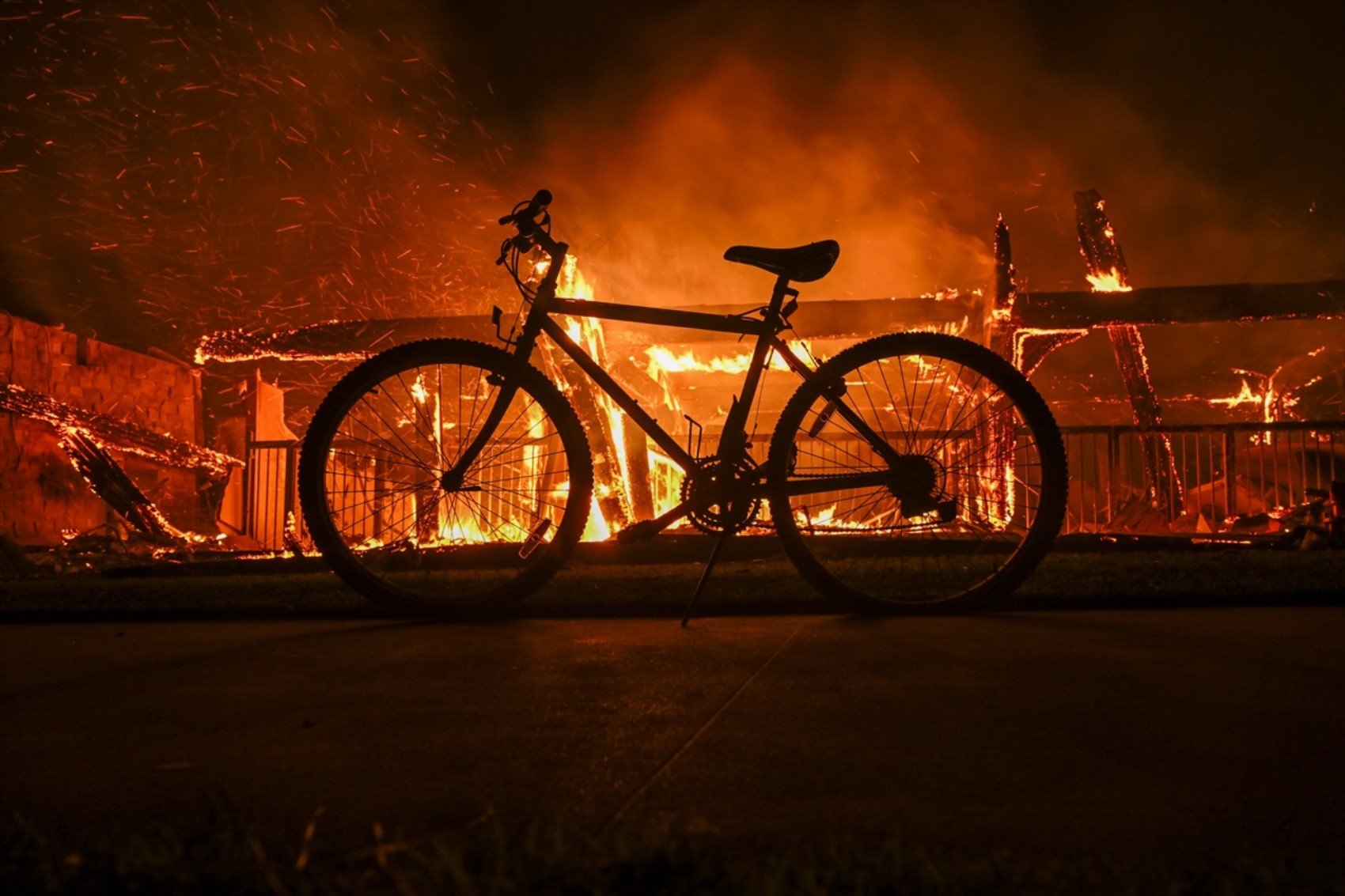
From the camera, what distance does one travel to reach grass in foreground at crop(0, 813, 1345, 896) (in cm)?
87

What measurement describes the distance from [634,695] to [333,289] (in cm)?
968

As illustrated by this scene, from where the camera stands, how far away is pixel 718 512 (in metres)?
3.14

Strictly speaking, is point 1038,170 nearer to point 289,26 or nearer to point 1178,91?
point 1178,91

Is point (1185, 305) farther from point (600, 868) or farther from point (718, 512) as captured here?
point (600, 868)

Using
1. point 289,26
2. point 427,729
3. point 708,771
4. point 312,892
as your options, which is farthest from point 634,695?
point 289,26

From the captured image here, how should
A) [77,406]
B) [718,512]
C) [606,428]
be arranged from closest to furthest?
[718,512], [606,428], [77,406]

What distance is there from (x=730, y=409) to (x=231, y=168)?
25.1ft

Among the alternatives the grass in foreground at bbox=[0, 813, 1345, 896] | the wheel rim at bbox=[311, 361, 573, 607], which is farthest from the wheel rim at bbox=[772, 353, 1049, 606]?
the grass in foreground at bbox=[0, 813, 1345, 896]

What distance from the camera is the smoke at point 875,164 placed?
10.2m

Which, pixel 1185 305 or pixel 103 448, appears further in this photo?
pixel 103 448

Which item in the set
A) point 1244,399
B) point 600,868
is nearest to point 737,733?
point 600,868

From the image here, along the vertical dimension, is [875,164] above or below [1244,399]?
above

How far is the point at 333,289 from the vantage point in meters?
10.5

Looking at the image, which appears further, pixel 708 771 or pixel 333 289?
pixel 333 289
